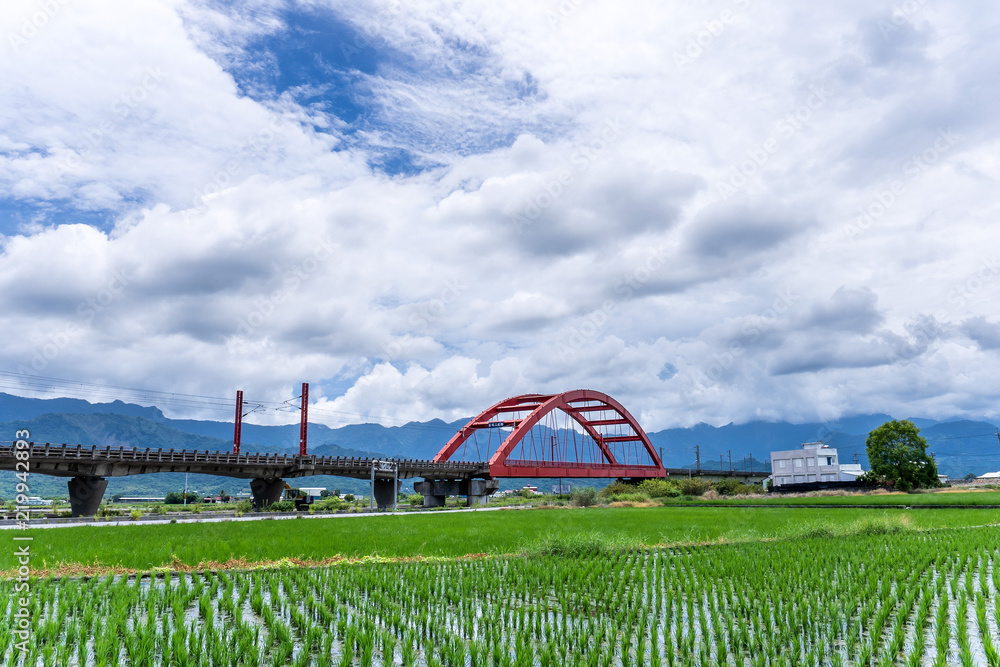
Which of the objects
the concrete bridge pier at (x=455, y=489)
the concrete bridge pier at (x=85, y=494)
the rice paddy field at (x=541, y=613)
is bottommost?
the concrete bridge pier at (x=455, y=489)

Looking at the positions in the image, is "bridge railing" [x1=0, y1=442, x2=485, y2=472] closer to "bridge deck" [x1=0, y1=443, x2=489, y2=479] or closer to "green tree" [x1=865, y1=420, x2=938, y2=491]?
"bridge deck" [x1=0, y1=443, x2=489, y2=479]

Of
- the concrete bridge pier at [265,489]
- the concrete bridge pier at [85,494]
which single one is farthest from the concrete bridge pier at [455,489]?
the concrete bridge pier at [85,494]

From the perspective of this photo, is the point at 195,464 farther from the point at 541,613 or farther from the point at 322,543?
the point at 541,613

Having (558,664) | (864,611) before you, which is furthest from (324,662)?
(864,611)

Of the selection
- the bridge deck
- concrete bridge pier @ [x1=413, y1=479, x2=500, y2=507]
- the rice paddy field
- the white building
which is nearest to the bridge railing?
the bridge deck

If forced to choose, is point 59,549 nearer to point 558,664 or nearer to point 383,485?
point 558,664

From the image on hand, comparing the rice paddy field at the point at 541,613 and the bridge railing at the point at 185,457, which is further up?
the bridge railing at the point at 185,457

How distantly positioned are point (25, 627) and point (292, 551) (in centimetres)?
1051

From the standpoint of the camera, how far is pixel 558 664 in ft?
26.0

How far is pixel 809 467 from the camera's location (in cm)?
10638

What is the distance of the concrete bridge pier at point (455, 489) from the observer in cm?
7894

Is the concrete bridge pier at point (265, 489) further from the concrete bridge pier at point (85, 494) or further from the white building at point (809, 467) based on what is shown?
the white building at point (809, 467)

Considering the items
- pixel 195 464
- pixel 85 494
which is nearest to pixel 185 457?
pixel 195 464

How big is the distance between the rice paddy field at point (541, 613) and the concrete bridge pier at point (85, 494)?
38820 mm
